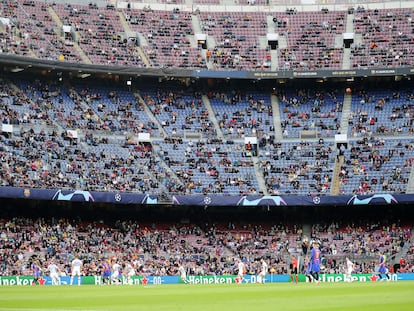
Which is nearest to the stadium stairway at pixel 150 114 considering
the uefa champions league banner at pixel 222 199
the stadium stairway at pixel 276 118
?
the stadium stairway at pixel 276 118

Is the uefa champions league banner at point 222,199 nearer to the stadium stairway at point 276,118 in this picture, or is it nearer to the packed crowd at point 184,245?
the packed crowd at point 184,245

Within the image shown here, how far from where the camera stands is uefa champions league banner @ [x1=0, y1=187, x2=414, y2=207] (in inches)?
2655

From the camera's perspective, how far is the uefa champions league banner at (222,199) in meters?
67.4

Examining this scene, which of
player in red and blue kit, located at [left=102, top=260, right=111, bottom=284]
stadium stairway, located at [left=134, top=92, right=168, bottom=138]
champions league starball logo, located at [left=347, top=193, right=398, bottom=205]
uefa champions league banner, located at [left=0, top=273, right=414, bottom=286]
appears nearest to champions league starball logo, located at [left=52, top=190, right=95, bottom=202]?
uefa champions league banner, located at [left=0, top=273, right=414, bottom=286]

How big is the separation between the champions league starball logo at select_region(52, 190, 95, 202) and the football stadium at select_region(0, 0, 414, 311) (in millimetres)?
166

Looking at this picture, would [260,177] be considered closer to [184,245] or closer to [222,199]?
[222,199]

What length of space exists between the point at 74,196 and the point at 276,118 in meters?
23.6

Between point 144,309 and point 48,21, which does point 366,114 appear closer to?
point 48,21

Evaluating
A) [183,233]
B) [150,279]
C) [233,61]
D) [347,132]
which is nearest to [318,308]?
[150,279]

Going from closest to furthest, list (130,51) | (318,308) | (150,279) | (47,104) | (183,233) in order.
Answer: (318,308)
(150,279)
(183,233)
(47,104)
(130,51)

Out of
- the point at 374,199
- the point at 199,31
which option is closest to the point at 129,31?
the point at 199,31

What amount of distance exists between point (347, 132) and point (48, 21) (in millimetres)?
32911

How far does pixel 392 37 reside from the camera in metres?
85.4

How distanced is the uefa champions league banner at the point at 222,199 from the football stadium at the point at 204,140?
0.13 m
